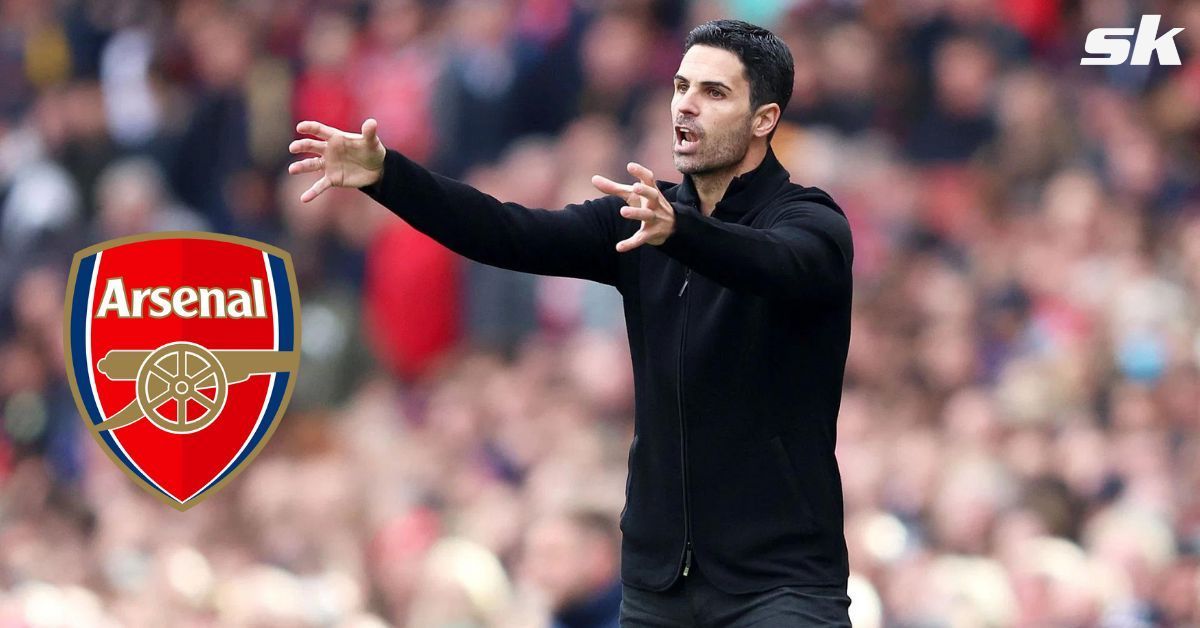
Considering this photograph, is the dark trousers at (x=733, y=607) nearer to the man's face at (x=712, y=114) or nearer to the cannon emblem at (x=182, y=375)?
the man's face at (x=712, y=114)

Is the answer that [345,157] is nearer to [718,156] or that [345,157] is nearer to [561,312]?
[718,156]

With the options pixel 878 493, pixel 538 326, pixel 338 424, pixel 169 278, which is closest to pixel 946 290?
pixel 878 493

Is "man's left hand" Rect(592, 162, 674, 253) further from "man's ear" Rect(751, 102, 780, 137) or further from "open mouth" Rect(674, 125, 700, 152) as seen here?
"man's ear" Rect(751, 102, 780, 137)

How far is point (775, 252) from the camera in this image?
4.25 meters

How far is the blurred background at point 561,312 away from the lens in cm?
773

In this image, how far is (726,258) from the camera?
13.7ft

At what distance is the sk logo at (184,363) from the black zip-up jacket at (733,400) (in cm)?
187

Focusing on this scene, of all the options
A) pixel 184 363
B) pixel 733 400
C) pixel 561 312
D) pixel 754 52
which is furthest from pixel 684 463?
pixel 561 312

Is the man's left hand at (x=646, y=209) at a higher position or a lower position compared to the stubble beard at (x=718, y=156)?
lower

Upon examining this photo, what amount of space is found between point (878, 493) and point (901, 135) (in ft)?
8.62

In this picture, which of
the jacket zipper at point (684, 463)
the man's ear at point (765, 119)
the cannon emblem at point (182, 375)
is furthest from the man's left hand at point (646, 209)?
the cannon emblem at point (182, 375)

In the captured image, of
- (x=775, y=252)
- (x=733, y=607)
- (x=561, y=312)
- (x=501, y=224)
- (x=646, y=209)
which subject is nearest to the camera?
(x=646, y=209)

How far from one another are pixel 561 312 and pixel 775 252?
6005mm

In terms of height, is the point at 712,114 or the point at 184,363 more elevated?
the point at 712,114
